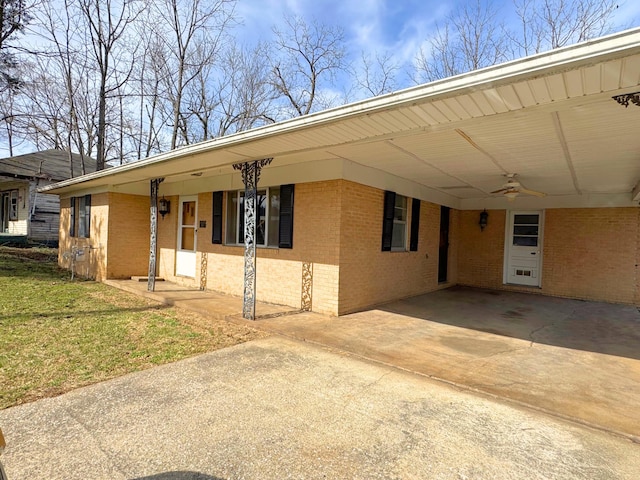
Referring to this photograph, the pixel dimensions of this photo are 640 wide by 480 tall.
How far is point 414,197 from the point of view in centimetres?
782

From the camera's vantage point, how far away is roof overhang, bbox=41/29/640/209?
95.6 inches

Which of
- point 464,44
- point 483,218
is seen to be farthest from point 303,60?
point 483,218

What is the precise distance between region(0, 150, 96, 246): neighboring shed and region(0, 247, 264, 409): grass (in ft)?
35.7

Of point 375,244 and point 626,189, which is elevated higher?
point 626,189

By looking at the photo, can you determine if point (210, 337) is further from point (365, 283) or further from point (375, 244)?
point (375, 244)

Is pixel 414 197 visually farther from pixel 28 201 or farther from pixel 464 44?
pixel 28 201

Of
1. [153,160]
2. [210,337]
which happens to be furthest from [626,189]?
[153,160]

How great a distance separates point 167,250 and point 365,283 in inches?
219

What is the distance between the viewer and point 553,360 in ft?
13.7

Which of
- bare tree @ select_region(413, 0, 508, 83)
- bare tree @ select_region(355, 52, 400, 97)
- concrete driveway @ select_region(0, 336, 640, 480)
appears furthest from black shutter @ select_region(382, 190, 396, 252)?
bare tree @ select_region(355, 52, 400, 97)

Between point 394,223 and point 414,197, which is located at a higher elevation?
point 414,197

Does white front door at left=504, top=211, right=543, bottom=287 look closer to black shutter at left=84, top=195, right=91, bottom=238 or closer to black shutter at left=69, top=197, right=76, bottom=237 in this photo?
black shutter at left=84, top=195, right=91, bottom=238

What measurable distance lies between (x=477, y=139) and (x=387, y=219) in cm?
289

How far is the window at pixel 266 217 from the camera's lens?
6.60 metres
